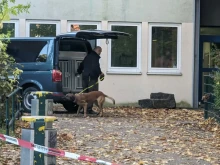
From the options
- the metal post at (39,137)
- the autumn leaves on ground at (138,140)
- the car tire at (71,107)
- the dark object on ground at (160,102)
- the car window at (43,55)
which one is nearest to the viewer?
the metal post at (39,137)

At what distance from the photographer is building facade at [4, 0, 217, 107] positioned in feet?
67.6

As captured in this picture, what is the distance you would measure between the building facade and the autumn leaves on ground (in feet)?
14.6

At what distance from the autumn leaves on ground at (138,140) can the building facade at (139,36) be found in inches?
175

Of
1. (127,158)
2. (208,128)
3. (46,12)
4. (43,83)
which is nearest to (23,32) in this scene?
(46,12)

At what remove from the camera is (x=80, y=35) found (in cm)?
1628

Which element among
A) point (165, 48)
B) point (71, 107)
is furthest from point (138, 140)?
point (165, 48)

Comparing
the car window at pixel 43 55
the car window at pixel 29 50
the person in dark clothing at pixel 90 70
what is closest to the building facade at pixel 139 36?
the car window at pixel 29 50

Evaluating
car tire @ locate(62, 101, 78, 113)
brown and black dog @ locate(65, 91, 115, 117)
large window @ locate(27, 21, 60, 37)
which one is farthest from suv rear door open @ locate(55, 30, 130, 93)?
large window @ locate(27, 21, 60, 37)

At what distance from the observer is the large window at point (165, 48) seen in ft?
69.5

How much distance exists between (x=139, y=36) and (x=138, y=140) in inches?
391

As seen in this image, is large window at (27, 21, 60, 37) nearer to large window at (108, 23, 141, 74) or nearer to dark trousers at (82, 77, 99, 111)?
large window at (108, 23, 141, 74)

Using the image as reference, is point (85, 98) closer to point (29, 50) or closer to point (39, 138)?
point (29, 50)

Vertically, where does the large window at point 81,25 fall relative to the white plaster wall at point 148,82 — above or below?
Result: above

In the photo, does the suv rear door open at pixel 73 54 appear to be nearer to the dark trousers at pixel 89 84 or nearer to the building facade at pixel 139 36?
the dark trousers at pixel 89 84
